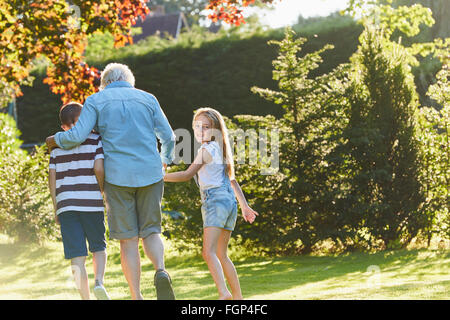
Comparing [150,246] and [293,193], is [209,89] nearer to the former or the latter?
[293,193]

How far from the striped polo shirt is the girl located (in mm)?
530

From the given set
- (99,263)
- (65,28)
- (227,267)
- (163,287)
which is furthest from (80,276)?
(65,28)

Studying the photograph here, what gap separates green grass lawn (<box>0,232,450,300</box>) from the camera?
5492mm

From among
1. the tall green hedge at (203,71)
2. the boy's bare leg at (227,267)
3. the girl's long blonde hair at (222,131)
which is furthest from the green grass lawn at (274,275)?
the tall green hedge at (203,71)

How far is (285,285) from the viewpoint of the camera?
243 inches

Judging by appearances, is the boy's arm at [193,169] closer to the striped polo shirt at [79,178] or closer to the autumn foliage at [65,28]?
the striped polo shirt at [79,178]

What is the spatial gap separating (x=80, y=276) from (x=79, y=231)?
1.02 ft

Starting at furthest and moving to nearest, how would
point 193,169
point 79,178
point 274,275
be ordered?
point 274,275, point 193,169, point 79,178

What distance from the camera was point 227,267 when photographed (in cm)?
445

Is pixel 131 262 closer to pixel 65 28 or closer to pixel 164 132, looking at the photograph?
pixel 164 132

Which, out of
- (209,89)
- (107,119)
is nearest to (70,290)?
(107,119)

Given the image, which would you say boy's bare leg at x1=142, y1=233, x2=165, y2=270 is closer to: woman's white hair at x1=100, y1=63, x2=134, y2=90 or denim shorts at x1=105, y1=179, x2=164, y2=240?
denim shorts at x1=105, y1=179, x2=164, y2=240

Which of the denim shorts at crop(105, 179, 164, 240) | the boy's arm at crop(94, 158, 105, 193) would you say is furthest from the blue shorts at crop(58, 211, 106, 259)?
the boy's arm at crop(94, 158, 105, 193)

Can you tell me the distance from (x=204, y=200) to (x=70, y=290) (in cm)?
248
